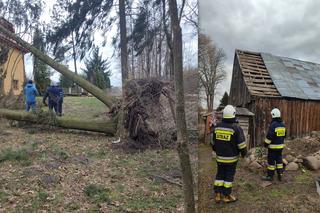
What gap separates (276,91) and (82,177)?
3.92m

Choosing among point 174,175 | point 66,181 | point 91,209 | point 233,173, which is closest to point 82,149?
point 66,181

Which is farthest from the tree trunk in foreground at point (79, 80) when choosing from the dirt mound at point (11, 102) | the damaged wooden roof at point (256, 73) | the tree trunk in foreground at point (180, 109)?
the damaged wooden roof at point (256, 73)

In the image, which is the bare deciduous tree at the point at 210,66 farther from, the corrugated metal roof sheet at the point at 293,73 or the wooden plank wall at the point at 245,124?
the corrugated metal roof sheet at the point at 293,73

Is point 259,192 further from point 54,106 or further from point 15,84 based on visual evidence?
point 15,84

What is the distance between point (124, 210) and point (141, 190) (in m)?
0.64

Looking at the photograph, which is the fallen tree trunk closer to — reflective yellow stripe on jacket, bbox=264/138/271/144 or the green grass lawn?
the green grass lawn

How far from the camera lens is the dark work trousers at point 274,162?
159 centimetres

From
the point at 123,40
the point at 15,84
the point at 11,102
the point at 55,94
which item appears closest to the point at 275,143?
the point at 123,40

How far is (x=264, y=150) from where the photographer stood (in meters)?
1.66

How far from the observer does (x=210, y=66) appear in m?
1.56

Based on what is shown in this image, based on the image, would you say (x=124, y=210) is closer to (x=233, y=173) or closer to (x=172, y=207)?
(x=172, y=207)

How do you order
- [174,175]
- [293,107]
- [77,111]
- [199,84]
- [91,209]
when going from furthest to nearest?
1. [77,111]
2. [174,175]
3. [91,209]
4. [293,107]
5. [199,84]

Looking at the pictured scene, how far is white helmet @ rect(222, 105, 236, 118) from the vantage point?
1602 millimetres

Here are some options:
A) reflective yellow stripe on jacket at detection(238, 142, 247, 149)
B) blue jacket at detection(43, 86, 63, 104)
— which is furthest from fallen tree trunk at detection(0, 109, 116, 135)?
reflective yellow stripe on jacket at detection(238, 142, 247, 149)
